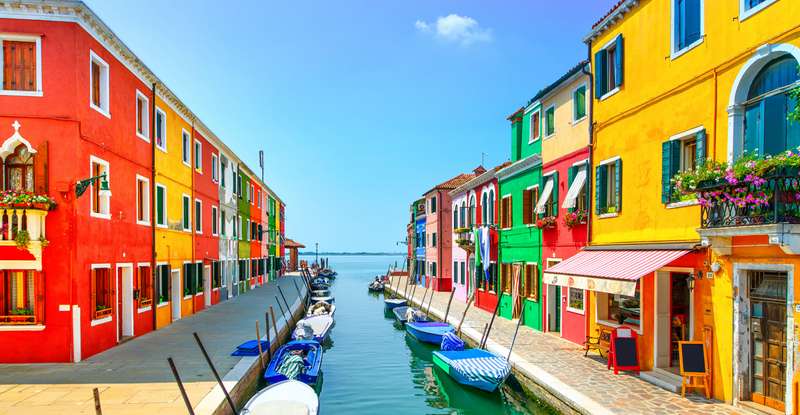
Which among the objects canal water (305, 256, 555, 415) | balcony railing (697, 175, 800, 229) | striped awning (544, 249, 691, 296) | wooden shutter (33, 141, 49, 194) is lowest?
canal water (305, 256, 555, 415)

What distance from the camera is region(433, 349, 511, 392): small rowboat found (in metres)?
13.1

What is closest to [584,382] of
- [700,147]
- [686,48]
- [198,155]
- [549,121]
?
[700,147]

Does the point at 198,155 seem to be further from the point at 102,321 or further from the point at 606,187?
the point at 606,187

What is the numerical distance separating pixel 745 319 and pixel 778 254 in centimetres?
142

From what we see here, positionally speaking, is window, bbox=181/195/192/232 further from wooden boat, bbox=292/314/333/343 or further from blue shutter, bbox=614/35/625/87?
blue shutter, bbox=614/35/625/87

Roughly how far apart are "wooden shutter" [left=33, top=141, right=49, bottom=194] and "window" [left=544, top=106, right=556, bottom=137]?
1458 cm

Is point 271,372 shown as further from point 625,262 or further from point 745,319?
point 745,319

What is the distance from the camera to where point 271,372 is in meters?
13.9

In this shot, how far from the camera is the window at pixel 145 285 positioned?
57.8 ft

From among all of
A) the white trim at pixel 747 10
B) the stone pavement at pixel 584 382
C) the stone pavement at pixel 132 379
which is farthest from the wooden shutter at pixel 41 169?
the white trim at pixel 747 10

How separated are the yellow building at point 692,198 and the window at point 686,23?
A: 2 cm

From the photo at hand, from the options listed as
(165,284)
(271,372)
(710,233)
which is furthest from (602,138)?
(165,284)

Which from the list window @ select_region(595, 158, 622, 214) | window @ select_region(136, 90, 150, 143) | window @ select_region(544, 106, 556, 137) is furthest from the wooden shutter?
window @ select_region(544, 106, 556, 137)

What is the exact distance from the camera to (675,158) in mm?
11336
